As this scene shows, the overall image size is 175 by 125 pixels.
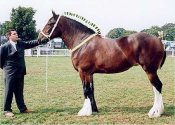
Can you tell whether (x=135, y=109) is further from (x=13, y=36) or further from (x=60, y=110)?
(x=13, y=36)

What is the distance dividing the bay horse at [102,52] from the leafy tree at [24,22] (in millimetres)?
46637

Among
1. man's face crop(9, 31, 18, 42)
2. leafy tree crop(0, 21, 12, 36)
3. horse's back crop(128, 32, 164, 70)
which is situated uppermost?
leafy tree crop(0, 21, 12, 36)

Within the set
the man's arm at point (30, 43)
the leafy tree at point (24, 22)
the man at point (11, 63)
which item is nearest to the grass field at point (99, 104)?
the man at point (11, 63)

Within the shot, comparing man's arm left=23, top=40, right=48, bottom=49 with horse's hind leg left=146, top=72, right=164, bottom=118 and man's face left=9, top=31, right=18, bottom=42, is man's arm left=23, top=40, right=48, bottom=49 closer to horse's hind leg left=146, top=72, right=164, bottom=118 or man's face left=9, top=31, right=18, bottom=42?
man's face left=9, top=31, right=18, bottom=42

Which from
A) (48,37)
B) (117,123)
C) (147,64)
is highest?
(48,37)

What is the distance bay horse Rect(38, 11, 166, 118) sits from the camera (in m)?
7.62

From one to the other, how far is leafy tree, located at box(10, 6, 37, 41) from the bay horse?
4664 cm

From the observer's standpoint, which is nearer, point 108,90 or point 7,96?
point 7,96

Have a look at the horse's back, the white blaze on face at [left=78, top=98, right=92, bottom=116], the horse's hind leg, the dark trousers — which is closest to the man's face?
the dark trousers

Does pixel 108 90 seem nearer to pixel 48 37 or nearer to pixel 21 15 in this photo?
pixel 48 37

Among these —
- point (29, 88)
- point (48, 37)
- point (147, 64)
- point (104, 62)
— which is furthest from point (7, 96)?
point (29, 88)

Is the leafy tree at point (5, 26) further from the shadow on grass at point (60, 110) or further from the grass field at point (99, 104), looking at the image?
the shadow on grass at point (60, 110)

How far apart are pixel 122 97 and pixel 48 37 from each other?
362cm

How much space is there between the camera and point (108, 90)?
1212 centimetres
